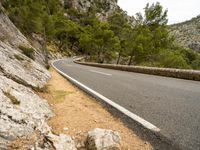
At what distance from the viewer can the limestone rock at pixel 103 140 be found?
312 cm

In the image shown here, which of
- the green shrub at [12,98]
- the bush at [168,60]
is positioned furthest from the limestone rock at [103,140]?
the bush at [168,60]

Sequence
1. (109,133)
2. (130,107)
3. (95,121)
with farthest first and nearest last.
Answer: (130,107) → (95,121) → (109,133)

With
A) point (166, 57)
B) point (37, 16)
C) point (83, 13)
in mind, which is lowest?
point (166, 57)

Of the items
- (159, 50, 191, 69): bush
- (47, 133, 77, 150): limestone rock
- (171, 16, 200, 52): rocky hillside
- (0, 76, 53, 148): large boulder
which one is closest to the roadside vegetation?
(159, 50, 191, 69): bush

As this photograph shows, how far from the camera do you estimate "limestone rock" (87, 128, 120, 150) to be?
3.12 metres

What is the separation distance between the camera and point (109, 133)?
11.2ft

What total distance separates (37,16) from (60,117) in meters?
33.9

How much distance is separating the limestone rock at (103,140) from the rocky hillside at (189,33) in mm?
122241

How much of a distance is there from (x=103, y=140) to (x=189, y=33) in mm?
136703

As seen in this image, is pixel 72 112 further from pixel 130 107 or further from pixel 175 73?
pixel 175 73

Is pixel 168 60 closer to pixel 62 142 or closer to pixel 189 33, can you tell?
pixel 62 142

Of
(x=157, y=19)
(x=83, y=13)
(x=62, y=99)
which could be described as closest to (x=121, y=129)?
(x=62, y=99)

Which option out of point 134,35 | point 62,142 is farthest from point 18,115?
point 134,35

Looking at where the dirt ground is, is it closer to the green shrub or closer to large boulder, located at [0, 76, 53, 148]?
large boulder, located at [0, 76, 53, 148]
